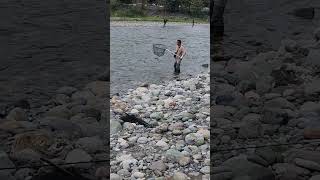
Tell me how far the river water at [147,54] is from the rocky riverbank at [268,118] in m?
3.13

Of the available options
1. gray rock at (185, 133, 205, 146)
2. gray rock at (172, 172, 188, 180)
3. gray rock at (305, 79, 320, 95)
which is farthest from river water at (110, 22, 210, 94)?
gray rock at (172, 172, 188, 180)

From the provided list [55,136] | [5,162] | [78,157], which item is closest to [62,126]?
[55,136]

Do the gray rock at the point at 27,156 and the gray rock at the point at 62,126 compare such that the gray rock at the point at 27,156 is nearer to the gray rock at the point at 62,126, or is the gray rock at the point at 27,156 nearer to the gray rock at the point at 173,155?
the gray rock at the point at 62,126

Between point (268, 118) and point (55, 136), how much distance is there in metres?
3.49

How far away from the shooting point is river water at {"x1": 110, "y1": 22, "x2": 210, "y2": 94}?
623 inches

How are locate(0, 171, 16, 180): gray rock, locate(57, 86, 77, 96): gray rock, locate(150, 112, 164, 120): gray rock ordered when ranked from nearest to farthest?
locate(0, 171, 16, 180): gray rock → locate(150, 112, 164, 120): gray rock → locate(57, 86, 77, 96): gray rock

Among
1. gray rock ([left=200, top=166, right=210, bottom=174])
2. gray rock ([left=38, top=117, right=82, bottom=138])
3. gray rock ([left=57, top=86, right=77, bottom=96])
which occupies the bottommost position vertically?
gray rock ([left=200, top=166, right=210, bottom=174])

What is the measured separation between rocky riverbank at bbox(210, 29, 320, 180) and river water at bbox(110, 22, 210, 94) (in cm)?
313

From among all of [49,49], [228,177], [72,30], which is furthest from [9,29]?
[228,177]

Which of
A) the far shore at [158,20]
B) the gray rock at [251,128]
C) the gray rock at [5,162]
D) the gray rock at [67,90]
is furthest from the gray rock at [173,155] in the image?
the far shore at [158,20]

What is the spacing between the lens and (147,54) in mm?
22203

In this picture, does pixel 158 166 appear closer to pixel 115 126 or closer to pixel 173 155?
pixel 173 155

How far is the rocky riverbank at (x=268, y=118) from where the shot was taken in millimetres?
7039

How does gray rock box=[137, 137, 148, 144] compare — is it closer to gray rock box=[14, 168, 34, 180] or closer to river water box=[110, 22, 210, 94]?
gray rock box=[14, 168, 34, 180]
